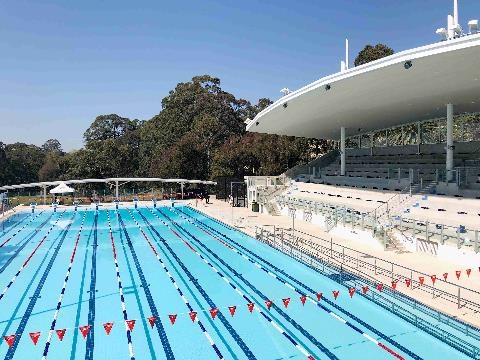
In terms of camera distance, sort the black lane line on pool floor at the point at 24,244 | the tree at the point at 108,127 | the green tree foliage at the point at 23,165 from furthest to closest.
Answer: the tree at the point at 108,127 < the green tree foliage at the point at 23,165 < the black lane line on pool floor at the point at 24,244

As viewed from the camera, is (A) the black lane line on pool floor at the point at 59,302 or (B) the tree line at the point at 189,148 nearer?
(A) the black lane line on pool floor at the point at 59,302

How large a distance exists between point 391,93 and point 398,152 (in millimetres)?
12459

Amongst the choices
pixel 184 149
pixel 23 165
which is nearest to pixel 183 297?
pixel 184 149

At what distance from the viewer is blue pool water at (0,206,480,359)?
8.11 meters

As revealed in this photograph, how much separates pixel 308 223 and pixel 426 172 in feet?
21.7

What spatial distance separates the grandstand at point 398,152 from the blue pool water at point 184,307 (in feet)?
14.3

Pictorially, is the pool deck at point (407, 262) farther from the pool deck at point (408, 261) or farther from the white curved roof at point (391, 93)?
the white curved roof at point (391, 93)

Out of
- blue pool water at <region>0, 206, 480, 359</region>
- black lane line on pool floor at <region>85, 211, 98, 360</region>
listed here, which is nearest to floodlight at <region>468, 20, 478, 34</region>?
blue pool water at <region>0, 206, 480, 359</region>

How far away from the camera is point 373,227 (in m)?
16.2

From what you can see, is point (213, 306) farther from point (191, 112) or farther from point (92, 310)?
point (191, 112)

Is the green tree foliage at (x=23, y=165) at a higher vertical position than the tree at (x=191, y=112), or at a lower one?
lower

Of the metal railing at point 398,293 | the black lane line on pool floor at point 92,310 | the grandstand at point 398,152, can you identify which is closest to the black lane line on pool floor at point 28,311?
the black lane line on pool floor at point 92,310

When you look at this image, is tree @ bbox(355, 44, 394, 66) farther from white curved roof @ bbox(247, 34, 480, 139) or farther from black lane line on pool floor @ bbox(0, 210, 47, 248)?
black lane line on pool floor @ bbox(0, 210, 47, 248)

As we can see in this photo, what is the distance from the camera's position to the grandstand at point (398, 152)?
1288cm
